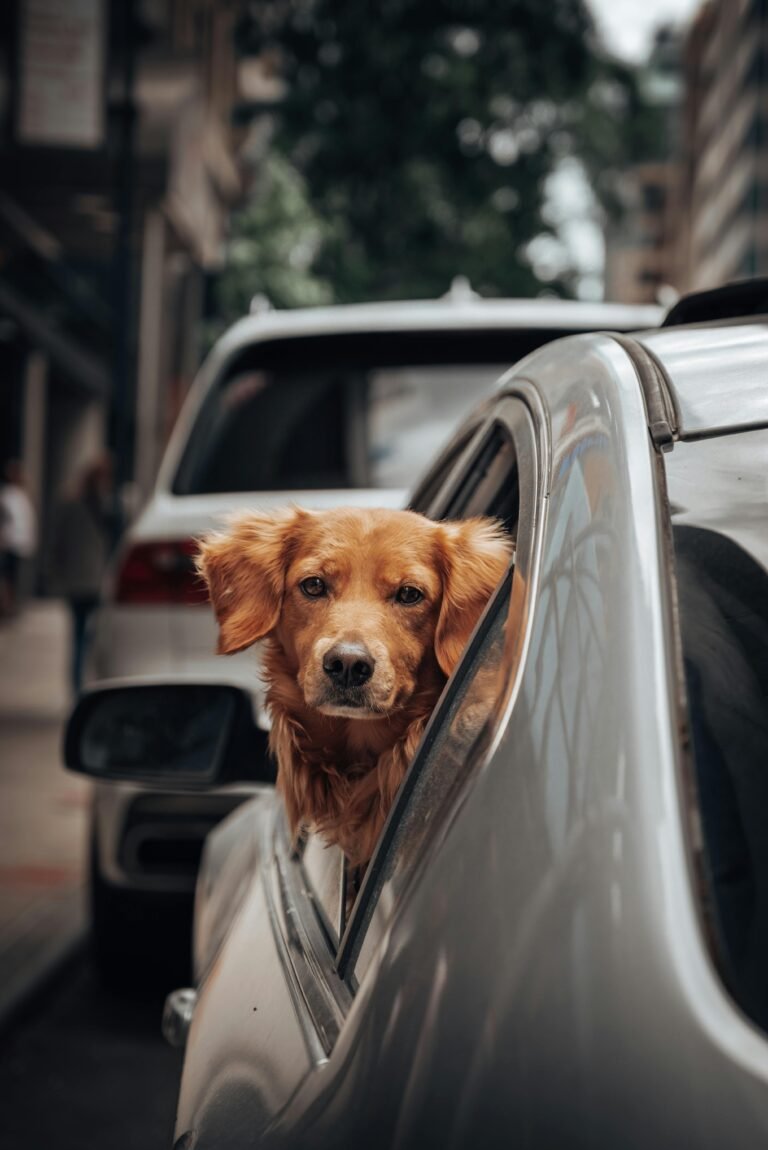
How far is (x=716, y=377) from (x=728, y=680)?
0.37 m

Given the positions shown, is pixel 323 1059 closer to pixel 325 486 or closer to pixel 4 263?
pixel 325 486

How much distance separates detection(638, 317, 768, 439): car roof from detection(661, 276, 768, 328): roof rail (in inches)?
16.3

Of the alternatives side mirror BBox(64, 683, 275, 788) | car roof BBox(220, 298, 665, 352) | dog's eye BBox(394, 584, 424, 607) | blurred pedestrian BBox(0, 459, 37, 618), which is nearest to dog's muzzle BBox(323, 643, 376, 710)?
dog's eye BBox(394, 584, 424, 607)

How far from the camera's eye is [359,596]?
1.72m

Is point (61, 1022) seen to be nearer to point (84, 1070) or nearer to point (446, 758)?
point (84, 1070)

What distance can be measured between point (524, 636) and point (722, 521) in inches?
8.8

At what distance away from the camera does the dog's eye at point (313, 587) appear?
5.82 feet

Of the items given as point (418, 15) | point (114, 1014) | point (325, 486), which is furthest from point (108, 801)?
point (418, 15)

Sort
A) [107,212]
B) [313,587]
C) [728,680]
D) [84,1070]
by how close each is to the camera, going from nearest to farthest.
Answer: [728,680]
[313,587]
[84,1070]
[107,212]

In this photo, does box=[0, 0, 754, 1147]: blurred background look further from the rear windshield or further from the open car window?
the open car window

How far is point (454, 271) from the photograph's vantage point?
24.1 metres

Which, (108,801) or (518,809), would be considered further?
(108,801)

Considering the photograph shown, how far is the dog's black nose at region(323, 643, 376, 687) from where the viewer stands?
1617 mm

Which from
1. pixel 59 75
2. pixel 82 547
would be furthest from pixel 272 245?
pixel 82 547
